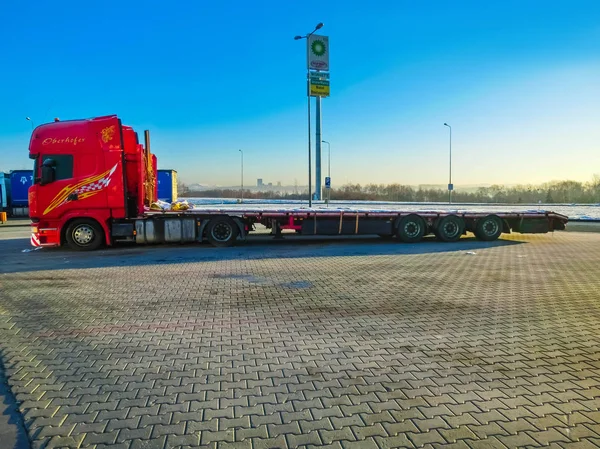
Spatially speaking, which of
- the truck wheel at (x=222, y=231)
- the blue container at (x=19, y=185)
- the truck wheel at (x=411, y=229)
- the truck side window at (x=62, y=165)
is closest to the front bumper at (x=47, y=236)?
the truck side window at (x=62, y=165)

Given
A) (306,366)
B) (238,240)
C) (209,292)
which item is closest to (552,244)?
(238,240)

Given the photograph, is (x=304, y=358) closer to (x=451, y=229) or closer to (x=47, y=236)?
(x=47, y=236)

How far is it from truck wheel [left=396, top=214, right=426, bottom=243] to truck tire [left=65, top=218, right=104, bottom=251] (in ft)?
31.9

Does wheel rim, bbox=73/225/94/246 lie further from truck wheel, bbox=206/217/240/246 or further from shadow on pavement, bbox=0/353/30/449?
shadow on pavement, bbox=0/353/30/449

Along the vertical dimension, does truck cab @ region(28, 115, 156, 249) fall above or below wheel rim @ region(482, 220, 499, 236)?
above

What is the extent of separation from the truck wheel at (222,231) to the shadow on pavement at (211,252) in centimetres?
40

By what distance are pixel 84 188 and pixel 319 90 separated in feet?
54.2

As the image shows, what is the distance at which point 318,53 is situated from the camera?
85.0 feet

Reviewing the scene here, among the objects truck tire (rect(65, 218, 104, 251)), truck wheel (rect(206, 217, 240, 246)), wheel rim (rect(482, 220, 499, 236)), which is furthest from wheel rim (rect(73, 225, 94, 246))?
wheel rim (rect(482, 220, 499, 236))

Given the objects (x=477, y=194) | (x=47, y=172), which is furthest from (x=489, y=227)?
(x=477, y=194)

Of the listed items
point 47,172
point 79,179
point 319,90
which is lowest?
point 79,179

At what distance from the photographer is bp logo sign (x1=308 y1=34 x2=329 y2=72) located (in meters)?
25.6

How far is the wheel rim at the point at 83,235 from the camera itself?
12883 mm

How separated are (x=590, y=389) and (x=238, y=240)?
12533 millimetres
